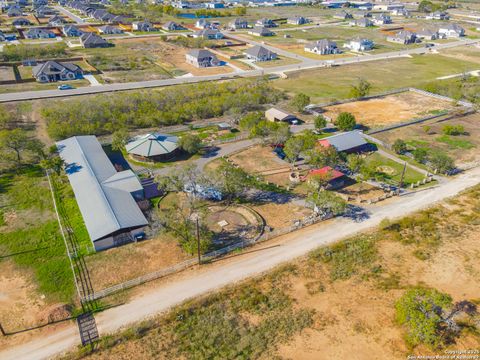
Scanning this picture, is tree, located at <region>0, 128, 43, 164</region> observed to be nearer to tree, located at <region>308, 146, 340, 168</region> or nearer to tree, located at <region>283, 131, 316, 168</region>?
tree, located at <region>283, 131, 316, 168</region>

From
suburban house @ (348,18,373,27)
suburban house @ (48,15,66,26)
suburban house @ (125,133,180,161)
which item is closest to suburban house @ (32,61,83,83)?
suburban house @ (125,133,180,161)

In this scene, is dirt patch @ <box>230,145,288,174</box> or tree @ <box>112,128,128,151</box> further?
tree @ <box>112,128,128,151</box>

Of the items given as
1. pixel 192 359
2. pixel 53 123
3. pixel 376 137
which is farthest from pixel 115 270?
pixel 376 137

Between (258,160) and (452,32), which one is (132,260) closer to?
(258,160)

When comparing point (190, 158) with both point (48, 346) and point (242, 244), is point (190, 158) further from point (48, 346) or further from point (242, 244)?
point (48, 346)

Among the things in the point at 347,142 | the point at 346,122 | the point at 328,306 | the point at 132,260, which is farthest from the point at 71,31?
the point at 328,306

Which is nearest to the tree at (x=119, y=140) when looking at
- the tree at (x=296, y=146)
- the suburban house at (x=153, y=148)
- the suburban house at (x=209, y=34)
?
the suburban house at (x=153, y=148)
